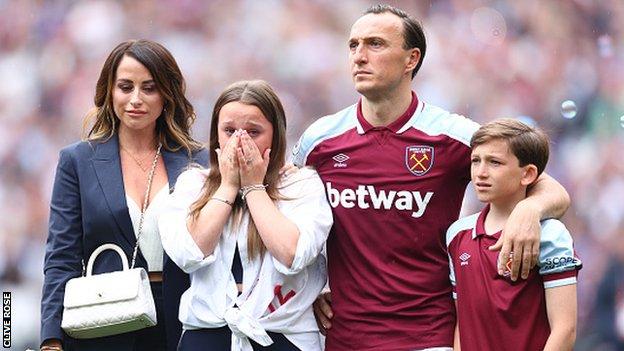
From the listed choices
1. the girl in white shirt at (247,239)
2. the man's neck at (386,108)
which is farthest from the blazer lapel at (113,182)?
the man's neck at (386,108)

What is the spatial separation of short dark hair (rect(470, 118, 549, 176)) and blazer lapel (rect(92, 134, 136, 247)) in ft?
3.75

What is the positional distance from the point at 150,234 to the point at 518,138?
1.23 metres

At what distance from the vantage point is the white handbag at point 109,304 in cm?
363

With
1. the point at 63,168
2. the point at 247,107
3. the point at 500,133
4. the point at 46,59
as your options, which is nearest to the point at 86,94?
A: the point at 46,59

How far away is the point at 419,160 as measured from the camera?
12.1ft

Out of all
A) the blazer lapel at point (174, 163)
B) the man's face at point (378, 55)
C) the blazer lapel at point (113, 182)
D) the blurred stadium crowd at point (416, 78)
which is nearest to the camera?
the man's face at point (378, 55)

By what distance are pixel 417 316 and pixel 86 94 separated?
3016 millimetres

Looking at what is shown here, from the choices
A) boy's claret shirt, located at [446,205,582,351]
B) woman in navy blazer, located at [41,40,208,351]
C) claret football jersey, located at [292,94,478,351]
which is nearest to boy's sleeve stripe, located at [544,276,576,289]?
boy's claret shirt, located at [446,205,582,351]

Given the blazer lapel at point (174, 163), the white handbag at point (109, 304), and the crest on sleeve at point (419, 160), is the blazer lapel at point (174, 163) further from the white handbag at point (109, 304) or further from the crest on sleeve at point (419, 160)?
the crest on sleeve at point (419, 160)

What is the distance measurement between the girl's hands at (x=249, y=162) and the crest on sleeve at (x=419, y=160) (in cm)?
48

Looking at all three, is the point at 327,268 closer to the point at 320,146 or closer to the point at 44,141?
the point at 320,146

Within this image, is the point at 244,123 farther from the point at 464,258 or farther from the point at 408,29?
the point at 464,258

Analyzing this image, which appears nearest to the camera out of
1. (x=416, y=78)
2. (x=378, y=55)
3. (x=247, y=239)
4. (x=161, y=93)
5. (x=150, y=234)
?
(x=247, y=239)

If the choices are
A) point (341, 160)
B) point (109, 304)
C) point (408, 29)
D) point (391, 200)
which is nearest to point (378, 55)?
point (408, 29)
